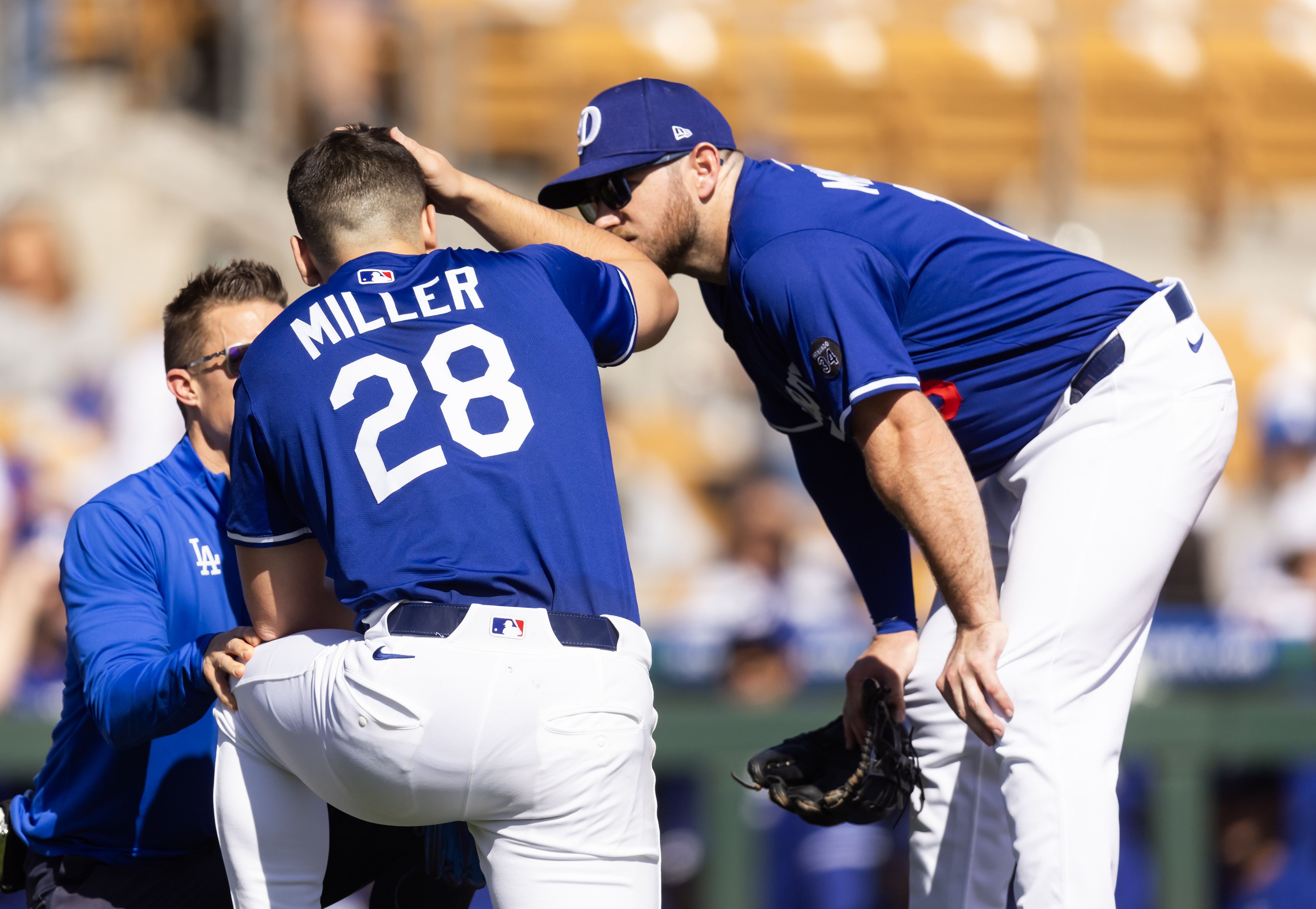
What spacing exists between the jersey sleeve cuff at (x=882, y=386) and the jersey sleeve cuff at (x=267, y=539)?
0.99 metres

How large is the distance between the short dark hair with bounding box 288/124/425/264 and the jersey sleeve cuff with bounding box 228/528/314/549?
1.64 ft

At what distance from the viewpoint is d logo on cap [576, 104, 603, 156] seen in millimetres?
2854

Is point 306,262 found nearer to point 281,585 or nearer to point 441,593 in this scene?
point 281,585

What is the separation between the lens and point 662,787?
5.36 m

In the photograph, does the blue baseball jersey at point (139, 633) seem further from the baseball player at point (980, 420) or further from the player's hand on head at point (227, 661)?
the baseball player at point (980, 420)

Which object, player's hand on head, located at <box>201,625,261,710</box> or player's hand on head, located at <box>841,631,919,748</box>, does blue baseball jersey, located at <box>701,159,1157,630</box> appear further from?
player's hand on head, located at <box>201,625,261,710</box>

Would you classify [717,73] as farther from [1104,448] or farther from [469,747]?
[469,747]

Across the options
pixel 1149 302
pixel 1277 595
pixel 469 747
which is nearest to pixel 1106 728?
pixel 1149 302

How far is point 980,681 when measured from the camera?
2.44m

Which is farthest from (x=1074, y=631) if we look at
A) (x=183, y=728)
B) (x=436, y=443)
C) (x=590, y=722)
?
(x=183, y=728)

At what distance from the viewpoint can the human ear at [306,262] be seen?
249cm

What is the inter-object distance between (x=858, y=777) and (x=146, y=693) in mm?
1409

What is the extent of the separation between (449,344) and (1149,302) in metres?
1.44

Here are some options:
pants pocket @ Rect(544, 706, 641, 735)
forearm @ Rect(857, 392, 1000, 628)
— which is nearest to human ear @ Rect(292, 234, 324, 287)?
pants pocket @ Rect(544, 706, 641, 735)
